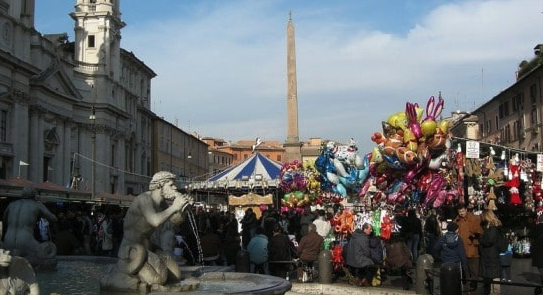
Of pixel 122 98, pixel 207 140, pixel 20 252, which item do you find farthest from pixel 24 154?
pixel 207 140

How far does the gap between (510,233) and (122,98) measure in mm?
42346

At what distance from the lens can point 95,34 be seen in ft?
176

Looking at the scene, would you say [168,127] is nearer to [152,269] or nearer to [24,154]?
[24,154]

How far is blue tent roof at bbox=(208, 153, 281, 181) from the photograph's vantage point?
107 ft

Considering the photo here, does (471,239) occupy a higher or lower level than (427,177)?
lower

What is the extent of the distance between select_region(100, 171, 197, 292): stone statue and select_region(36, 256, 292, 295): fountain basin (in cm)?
20

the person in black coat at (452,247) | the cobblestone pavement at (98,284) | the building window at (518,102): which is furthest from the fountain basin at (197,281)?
the building window at (518,102)

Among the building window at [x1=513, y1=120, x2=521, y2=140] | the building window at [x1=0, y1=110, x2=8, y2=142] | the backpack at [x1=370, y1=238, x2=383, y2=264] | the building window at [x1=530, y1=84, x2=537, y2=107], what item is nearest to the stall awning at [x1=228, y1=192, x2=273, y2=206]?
the building window at [x1=0, y1=110, x2=8, y2=142]

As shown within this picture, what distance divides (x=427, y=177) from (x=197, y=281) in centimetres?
882

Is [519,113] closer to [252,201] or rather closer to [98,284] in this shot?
[252,201]

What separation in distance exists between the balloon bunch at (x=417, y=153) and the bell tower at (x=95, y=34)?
39894 millimetres

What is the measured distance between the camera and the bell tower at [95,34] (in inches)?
2087

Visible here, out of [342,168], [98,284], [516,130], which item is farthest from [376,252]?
[516,130]

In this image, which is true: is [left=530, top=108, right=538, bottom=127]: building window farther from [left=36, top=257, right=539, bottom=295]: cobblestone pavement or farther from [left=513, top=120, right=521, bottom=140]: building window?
[left=36, top=257, right=539, bottom=295]: cobblestone pavement
